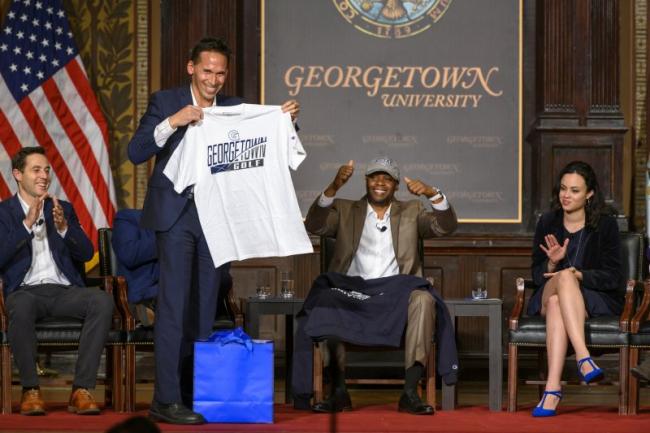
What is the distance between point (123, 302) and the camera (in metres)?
5.91

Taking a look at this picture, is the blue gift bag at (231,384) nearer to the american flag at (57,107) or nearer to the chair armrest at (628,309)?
the chair armrest at (628,309)

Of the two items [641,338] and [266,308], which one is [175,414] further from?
[641,338]

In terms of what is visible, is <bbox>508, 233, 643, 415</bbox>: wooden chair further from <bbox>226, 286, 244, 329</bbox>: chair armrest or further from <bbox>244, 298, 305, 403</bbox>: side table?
<bbox>226, 286, 244, 329</bbox>: chair armrest

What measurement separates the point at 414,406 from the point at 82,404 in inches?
64.4

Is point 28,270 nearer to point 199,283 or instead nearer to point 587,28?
point 199,283

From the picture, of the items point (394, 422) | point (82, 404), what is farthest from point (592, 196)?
point (82, 404)

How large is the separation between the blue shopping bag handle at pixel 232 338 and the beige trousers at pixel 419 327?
87cm

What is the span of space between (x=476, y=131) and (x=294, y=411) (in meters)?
2.91

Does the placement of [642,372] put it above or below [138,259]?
below

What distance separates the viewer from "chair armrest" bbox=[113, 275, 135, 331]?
589 cm

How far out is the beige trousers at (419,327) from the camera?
5.66 meters

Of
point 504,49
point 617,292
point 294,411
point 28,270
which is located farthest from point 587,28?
point 28,270

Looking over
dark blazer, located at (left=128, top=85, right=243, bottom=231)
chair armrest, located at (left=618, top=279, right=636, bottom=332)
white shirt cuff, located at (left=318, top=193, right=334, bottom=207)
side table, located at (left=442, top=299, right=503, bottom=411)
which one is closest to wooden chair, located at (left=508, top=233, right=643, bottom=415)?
chair armrest, located at (left=618, top=279, right=636, bottom=332)

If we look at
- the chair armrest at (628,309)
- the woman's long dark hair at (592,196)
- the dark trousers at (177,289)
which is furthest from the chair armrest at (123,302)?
the chair armrest at (628,309)
